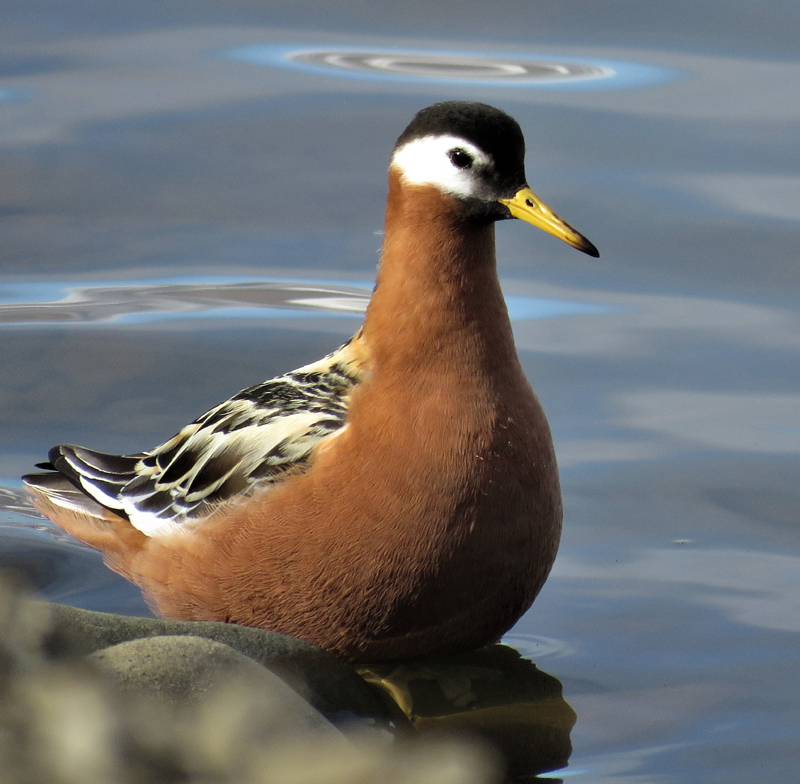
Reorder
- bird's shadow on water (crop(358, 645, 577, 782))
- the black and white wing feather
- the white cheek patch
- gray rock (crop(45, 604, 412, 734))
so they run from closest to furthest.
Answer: gray rock (crop(45, 604, 412, 734)) → bird's shadow on water (crop(358, 645, 577, 782)) → the white cheek patch → the black and white wing feather

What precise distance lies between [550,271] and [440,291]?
168 inches

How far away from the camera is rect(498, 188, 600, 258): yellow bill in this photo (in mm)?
5953

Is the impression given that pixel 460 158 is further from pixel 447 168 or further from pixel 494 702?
pixel 494 702

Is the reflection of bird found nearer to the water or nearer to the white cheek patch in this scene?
the white cheek patch

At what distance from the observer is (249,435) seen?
6332mm

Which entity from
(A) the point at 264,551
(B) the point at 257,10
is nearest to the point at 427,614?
(A) the point at 264,551

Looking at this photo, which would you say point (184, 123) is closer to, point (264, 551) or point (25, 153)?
point (25, 153)

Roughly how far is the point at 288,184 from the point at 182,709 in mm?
6976

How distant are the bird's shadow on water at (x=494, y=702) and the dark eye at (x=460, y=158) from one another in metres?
2.11

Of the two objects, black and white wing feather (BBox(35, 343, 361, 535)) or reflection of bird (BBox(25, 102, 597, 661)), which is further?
black and white wing feather (BBox(35, 343, 361, 535))

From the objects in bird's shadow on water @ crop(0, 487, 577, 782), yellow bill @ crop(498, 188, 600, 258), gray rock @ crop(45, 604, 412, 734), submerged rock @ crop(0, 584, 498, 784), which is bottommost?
bird's shadow on water @ crop(0, 487, 577, 782)

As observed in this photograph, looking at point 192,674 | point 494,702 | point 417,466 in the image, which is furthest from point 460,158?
point 192,674

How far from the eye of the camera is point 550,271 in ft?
33.0

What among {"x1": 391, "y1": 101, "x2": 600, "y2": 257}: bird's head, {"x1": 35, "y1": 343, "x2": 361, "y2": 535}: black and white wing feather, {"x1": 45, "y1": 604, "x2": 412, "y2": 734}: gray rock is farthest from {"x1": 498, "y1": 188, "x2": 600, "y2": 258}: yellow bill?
{"x1": 45, "y1": 604, "x2": 412, "y2": 734}: gray rock
